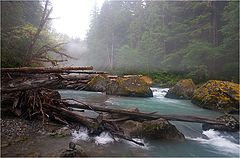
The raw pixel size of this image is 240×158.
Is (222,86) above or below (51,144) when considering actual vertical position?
above

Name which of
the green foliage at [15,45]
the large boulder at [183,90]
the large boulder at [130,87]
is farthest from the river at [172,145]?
the large boulder at [130,87]

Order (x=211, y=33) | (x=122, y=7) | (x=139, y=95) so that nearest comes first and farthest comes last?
(x=139, y=95) < (x=211, y=33) < (x=122, y=7)

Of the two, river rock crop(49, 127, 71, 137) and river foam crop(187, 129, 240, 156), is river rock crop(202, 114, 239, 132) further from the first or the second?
river rock crop(49, 127, 71, 137)

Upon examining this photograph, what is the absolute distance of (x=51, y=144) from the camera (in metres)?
7.11

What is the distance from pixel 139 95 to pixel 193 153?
11.4 m

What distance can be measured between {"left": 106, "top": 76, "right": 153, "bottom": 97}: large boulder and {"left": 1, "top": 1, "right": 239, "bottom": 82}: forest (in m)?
4.42

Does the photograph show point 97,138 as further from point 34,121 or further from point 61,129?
point 34,121

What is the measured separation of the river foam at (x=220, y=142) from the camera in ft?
27.1

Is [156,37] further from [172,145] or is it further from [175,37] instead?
[172,145]

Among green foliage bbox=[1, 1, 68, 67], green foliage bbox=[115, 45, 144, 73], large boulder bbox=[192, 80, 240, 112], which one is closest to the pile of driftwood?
green foliage bbox=[1, 1, 68, 67]

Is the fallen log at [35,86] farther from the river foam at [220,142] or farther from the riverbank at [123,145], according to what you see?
the river foam at [220,142]

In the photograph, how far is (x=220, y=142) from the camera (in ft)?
29.0

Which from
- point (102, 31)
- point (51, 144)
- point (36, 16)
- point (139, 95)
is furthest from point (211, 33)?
point (102, 31)

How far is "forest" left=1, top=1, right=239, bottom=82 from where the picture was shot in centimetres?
1032
